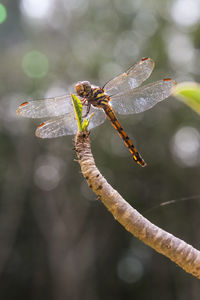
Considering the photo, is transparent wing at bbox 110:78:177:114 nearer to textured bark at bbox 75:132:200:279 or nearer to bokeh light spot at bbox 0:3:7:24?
textured bark at bbox 75:132:200:279

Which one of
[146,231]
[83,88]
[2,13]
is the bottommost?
[146,231]

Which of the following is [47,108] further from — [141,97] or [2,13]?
[2,13]

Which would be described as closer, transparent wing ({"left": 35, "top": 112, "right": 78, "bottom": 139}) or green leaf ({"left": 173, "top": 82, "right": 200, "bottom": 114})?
green leaf ({"left": 173, "top": 82, "right": 200, "bottom": 114})

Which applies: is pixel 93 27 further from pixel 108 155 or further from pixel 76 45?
pixel 108 155

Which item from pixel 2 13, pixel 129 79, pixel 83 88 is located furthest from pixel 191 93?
pixel 2 13

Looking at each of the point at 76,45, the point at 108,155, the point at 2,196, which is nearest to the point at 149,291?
the point at 108,155

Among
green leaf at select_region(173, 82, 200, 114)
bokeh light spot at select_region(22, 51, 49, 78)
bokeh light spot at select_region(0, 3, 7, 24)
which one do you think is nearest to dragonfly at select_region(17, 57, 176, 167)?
green leaf at select_region(173, 82, 200, 114)
